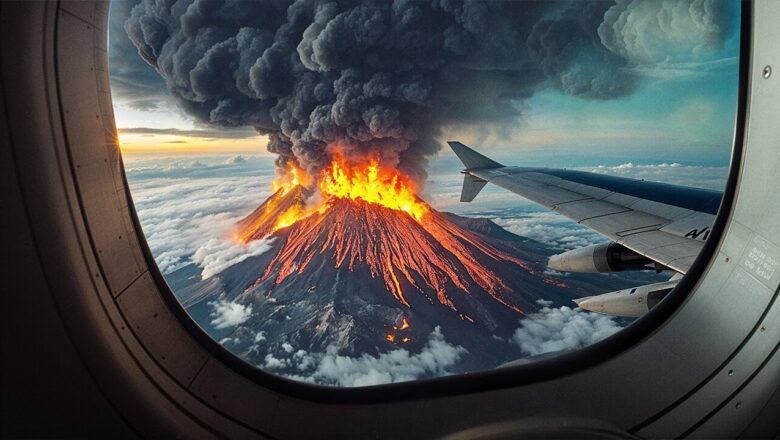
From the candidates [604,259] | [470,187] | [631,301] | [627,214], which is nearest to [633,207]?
[627,214]

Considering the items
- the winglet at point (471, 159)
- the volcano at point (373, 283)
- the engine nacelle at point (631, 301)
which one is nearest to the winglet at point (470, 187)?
the winglet at point (471, 159)

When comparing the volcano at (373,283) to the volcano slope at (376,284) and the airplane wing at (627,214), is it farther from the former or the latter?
the airplane wing at (627,214)

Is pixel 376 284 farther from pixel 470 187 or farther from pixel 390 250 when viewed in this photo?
pixel 470 187

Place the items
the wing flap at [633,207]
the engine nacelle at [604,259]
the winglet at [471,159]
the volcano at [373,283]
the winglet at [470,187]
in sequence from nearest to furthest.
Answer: the wing flap at [633,207] < the engine nacelle at [604,259] < the winglet at [471,159] < the winglet at [470,187] < the volcano at [373,283]

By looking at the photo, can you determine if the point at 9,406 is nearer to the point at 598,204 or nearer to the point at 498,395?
the point at 498,395

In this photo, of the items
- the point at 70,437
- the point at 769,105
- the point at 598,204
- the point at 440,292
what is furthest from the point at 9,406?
the point at 440,292

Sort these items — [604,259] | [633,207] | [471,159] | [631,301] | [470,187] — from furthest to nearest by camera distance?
1. [470,187]
2. [471,159]
3. [604,259]
4. [633,207]
5. [631,301]

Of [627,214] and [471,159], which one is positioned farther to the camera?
[471,159]

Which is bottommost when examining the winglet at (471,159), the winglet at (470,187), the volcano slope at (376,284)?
the volcano slope at (376,284)
